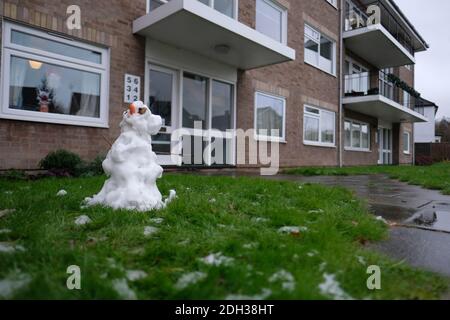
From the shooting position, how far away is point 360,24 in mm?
14758

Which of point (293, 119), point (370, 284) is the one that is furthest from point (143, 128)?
point (293, 119)

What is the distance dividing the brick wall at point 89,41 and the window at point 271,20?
4184 millimetres

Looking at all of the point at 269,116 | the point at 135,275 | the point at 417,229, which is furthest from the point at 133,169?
the point at 269,116

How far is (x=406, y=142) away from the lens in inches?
885

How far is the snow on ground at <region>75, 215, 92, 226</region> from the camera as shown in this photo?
2.19 m

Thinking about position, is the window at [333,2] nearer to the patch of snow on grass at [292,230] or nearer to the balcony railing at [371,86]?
the balcony railing at [371,86]

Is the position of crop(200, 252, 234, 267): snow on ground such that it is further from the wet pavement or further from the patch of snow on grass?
the wet pavement

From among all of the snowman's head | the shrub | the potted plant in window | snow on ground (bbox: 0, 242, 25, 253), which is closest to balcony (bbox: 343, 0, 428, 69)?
the potted plant in window

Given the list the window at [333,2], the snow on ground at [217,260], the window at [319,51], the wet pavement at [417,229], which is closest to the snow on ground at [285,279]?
the snow on ground at [217,260]

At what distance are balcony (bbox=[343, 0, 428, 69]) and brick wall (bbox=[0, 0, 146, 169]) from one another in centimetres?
990

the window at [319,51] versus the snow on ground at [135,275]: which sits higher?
the window at [319,51]

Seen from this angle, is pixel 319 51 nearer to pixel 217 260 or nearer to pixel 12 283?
pixel 217 260

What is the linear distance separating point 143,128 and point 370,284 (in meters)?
2.01

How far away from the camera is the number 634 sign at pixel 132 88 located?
6.54m
